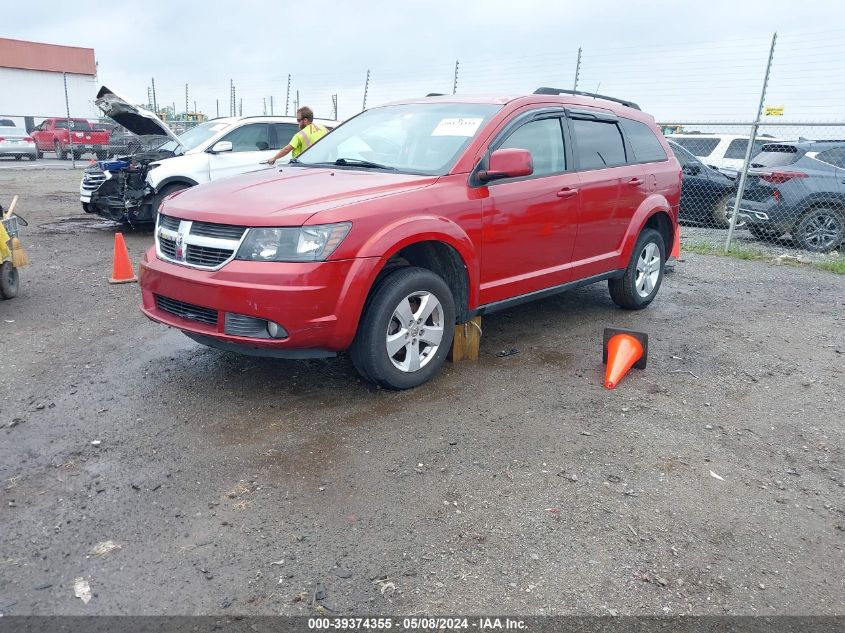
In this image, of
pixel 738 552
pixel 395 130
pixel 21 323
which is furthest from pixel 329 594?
pixel 21 323

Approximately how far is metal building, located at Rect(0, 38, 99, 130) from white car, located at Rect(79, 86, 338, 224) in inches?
1631

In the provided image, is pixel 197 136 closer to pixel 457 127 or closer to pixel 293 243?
pixel 457 127

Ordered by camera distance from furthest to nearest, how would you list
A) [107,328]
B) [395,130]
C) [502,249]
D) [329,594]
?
[107,328] → [395,130] → [502,249] → [329,594]

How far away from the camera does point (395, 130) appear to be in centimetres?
511

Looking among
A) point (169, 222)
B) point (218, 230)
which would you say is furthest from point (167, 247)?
point (218, 230)

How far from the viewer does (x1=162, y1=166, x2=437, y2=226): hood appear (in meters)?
3.79

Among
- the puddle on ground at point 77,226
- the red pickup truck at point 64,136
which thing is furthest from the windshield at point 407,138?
the red pickup truck at point 64,136

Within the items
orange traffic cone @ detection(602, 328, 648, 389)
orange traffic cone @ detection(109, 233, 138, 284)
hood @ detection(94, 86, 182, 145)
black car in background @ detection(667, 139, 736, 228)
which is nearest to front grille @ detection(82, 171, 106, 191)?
hood @ detection(94, 86, 182, 145)

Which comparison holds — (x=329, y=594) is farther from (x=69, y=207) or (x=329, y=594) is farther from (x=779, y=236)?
(x=69, y=207)

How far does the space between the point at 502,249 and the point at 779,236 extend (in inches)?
312

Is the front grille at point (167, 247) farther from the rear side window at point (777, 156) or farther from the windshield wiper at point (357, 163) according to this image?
the rear side window at point (777, 156)

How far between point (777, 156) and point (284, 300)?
9.27 m

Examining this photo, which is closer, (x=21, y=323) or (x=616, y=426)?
(x=616, y=426)

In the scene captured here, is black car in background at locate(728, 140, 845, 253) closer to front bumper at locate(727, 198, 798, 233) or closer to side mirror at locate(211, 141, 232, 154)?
A: front bumper at locate(727, 198, 798, 233)
